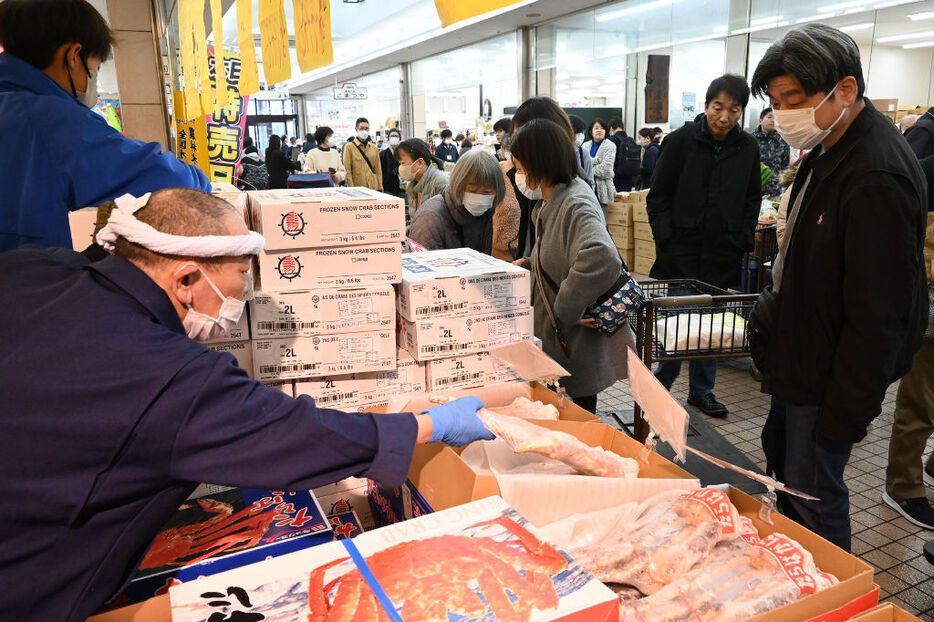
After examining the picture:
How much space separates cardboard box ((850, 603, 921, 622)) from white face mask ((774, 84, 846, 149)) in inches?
54.5

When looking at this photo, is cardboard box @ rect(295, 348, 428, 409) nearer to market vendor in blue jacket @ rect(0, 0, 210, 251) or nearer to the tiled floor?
market vendor in blue jacket @ rect(0, 0, 210, 251)

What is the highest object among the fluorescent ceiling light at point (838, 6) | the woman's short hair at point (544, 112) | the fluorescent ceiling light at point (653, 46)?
the fluorescent ceiling light at point (653, 46)

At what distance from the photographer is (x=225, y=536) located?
1.49 m

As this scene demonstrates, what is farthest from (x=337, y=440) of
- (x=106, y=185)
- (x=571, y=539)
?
(x=106, y=185)

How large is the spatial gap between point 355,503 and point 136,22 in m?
5.25

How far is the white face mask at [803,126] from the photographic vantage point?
193 cm

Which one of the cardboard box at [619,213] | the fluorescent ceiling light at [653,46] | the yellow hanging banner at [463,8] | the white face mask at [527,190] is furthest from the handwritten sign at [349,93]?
the yellow hanging banner at [463,8]

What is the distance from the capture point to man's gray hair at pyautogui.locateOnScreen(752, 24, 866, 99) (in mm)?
1885

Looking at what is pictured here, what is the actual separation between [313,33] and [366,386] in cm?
118

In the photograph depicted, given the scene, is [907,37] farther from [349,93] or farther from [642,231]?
[349,93]

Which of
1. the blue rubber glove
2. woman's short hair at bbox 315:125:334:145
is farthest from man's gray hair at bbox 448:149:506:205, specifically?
woman's short hair at bbox 315:125:334:145

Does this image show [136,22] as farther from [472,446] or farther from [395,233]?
[472,446]

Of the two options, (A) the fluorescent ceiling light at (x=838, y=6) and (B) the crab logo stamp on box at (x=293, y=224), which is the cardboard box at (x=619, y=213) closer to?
(A) the fluorescent ceiling light at (x=838, y=6)

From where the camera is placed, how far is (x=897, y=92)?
23.9 ft
